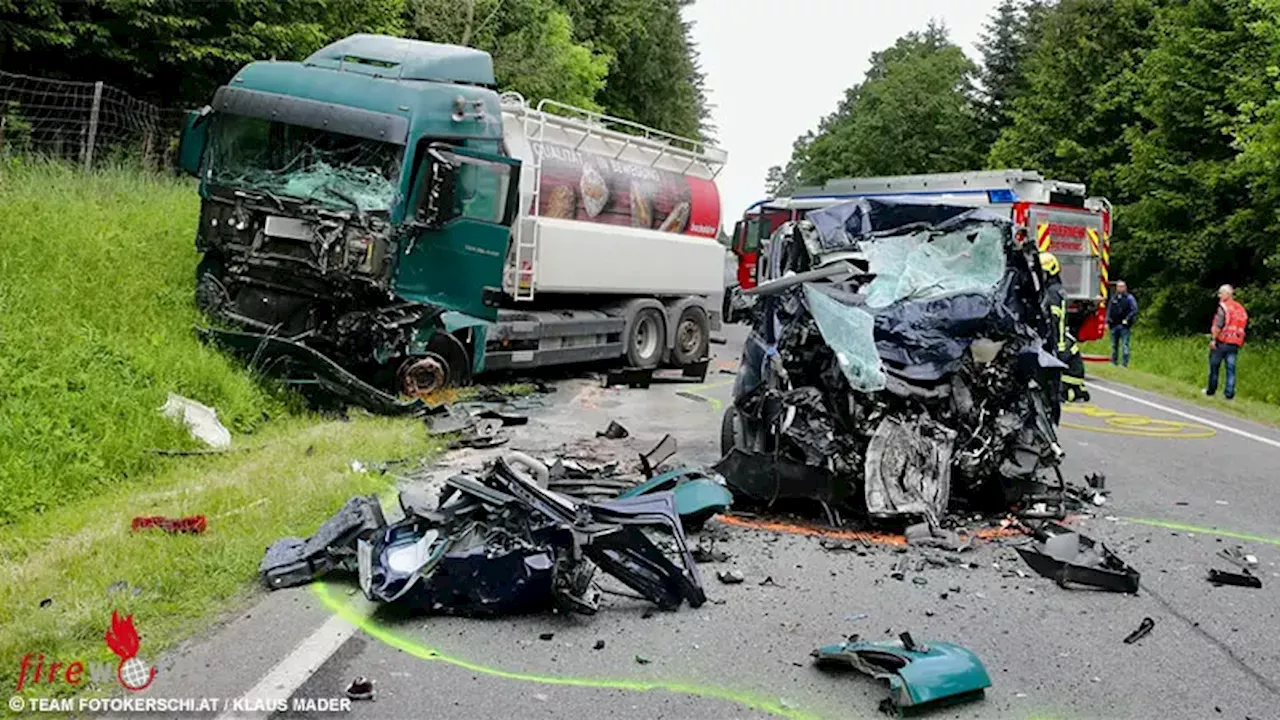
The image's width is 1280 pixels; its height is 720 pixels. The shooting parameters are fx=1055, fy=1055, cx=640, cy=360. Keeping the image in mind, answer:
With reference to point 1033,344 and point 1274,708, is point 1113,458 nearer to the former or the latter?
point 1033,344

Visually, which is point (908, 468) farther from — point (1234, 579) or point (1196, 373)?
point (1196, 373)

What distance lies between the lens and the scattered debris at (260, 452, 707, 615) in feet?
14.8

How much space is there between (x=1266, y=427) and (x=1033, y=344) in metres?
7.49

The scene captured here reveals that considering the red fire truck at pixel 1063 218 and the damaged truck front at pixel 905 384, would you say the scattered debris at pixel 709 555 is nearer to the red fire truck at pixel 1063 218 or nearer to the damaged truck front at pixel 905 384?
the damaged truck front at pixel 905 384

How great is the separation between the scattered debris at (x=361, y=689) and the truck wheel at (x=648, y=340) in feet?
34.5

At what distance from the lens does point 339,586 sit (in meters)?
4.89

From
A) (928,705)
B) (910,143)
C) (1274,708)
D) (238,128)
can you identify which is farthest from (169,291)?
(910,143)

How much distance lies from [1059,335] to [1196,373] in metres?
12.2

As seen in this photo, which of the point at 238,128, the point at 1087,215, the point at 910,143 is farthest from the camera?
the point at 910,143

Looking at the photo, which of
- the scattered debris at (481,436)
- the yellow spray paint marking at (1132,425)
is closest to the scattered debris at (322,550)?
the scattered debris at (481,436)

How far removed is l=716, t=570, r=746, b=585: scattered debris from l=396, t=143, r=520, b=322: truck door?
5.38 meters

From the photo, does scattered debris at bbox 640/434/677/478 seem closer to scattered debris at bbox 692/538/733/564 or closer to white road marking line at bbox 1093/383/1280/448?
scattered debris at bbox 692/538/733/564

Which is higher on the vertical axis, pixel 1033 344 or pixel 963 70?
pixel 963 70

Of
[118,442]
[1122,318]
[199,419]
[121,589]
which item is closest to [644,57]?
[1122,318]
